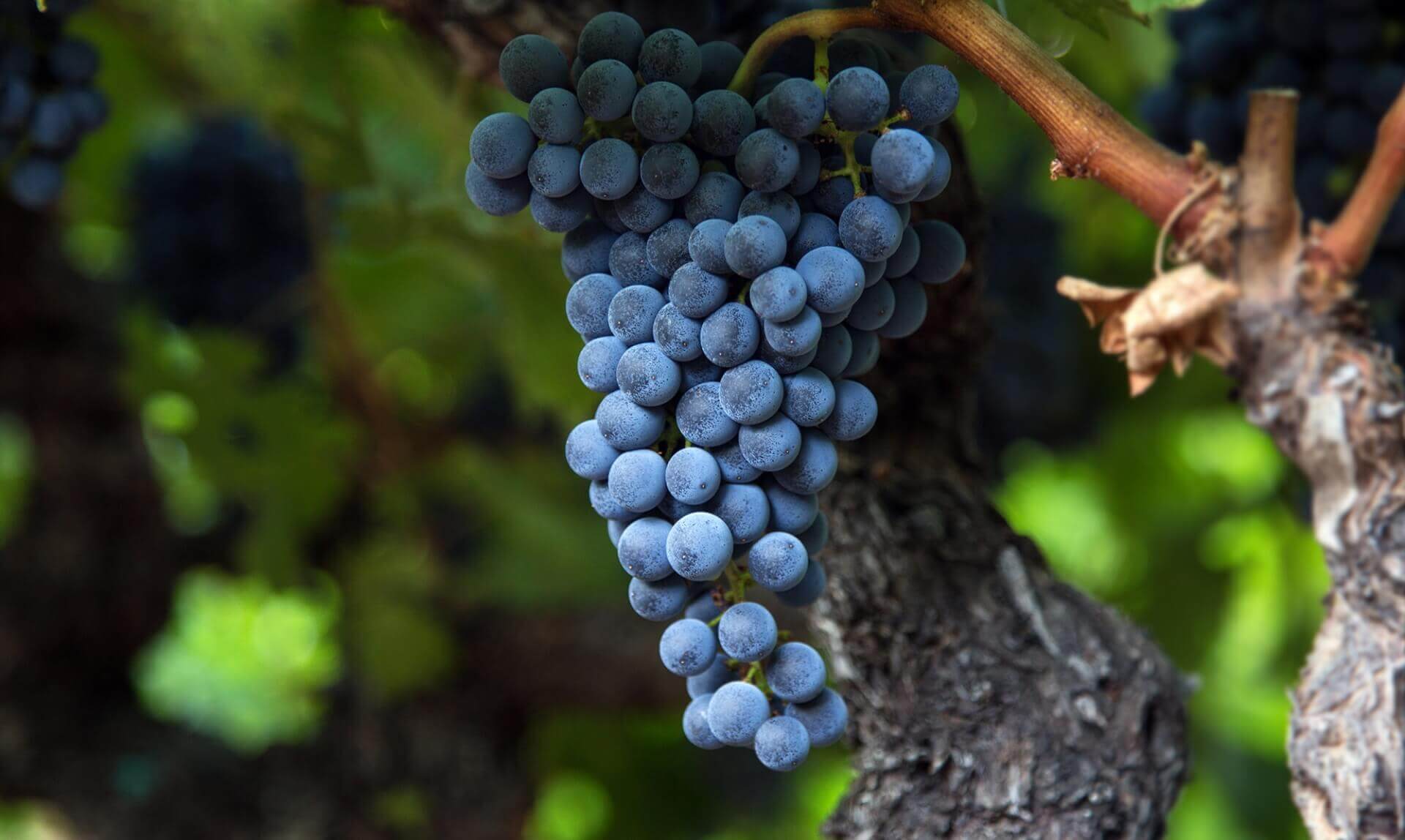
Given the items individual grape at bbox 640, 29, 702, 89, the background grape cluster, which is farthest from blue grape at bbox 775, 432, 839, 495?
the background grape cluster

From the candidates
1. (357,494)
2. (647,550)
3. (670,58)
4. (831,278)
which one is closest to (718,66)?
(670,58)

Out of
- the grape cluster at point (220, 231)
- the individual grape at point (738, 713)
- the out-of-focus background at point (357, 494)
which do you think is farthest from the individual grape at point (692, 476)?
the grape cluster at point (220, 231)

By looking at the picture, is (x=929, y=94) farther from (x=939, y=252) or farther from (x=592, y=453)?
(x=592, y=453)

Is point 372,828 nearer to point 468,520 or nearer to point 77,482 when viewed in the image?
point 468,520

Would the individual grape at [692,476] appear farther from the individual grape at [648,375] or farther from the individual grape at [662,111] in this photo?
the individual grape at [662,111]

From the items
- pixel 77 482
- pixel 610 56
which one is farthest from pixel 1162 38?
pixel 77 482
